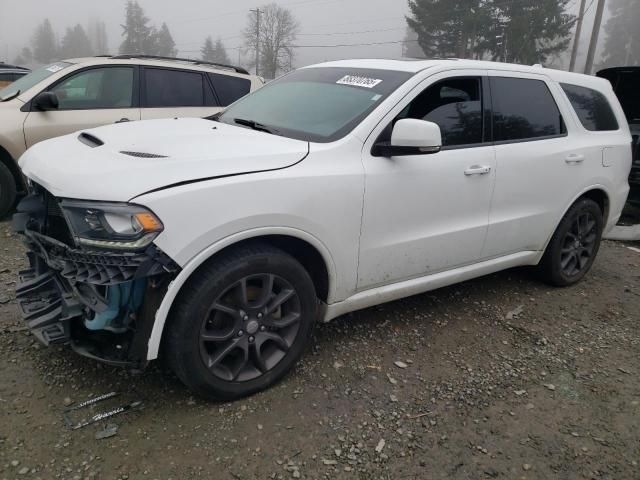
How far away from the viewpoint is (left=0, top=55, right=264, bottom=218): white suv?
526 cm

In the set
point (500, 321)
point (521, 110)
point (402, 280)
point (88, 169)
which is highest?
point (521, 110)

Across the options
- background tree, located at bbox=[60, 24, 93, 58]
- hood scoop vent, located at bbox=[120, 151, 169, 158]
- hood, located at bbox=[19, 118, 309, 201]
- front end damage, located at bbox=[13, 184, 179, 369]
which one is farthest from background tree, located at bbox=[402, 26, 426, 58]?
background tree, located at bbox=[60, 24, 93, 58]

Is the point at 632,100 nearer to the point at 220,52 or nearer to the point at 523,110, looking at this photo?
the point at 523,110

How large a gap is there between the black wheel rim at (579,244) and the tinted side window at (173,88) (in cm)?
442

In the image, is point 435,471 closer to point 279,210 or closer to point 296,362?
point 296,362

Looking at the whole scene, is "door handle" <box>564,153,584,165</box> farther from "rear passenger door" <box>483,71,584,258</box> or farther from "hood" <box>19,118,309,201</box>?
"hood" <box>19,118,309,201</box>

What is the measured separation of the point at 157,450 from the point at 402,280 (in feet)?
5.58

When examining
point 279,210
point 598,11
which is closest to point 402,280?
point 279,210

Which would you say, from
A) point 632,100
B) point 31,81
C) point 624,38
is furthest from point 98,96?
point 624,38

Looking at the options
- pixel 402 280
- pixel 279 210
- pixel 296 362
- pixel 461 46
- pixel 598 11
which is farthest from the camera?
pixel 461 46

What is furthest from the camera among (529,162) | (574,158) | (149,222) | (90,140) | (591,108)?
(591,108)

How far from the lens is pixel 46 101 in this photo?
17.3ft

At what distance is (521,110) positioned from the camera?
3.74 metres

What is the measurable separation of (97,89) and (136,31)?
9687 centimetres
